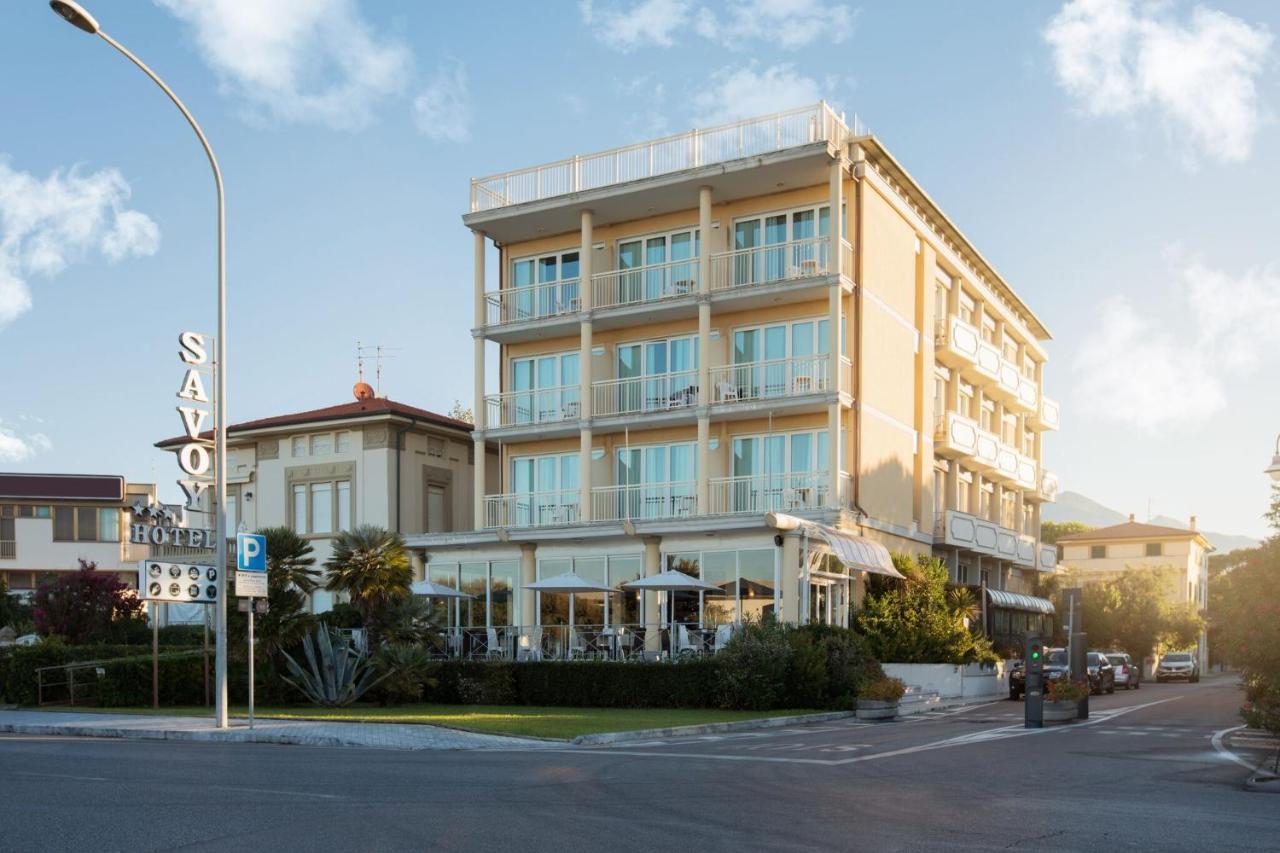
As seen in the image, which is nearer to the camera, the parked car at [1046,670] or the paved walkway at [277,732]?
the paved walkway at [277,732]

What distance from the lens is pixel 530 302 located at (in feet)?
133

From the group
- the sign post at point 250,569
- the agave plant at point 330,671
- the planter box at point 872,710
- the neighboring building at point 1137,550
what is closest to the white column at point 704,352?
the planter box at point 872,710

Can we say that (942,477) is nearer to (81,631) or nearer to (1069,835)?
(81,631)

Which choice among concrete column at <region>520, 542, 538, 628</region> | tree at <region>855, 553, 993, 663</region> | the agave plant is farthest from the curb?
concrete column at <region>520, 542, 538, 628</region>

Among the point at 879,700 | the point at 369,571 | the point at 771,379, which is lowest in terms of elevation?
the point at 879,700

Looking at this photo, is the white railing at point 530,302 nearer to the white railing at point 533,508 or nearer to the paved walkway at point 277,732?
the white railing at point 533,508

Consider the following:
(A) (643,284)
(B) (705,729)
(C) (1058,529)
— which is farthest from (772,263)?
(C) (1058,529)

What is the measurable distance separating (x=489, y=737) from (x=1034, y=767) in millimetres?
8044

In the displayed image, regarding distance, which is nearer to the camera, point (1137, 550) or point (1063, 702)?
point (1063, 702)

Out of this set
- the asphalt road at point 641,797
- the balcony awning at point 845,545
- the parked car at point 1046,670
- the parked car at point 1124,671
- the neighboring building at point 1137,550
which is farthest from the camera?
the neighboring building at point 1137,550

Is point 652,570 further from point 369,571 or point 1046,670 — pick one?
point 1046,670

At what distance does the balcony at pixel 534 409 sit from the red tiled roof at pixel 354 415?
11.4ft

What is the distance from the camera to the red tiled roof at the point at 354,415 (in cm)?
4138

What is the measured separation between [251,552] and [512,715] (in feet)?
20.7
